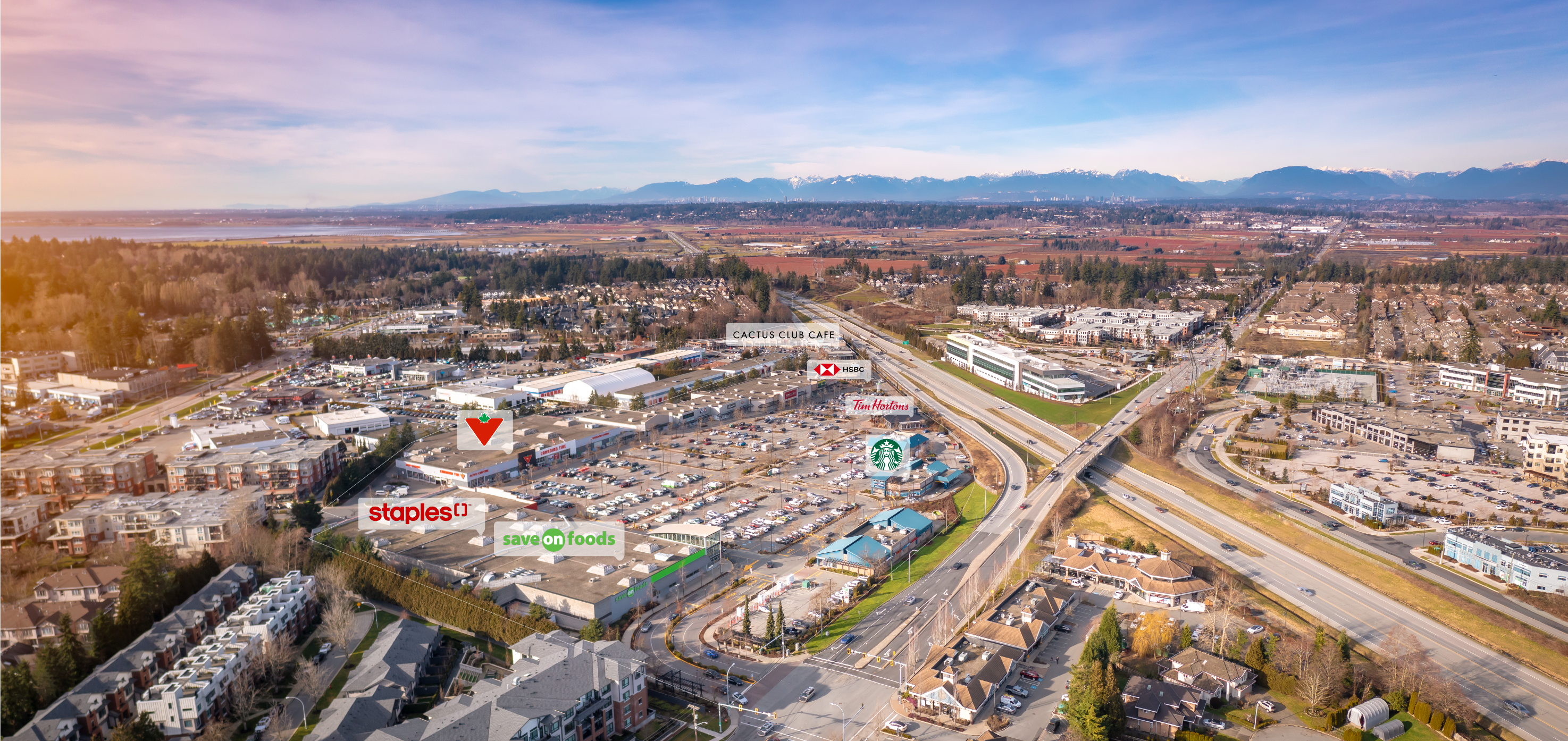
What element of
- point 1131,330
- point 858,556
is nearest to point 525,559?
point 858,556

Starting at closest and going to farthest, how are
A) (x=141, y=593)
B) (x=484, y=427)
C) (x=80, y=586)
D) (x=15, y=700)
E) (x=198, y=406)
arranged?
(x=15, y=700)
(x=141, y=593)
(x=80, y=586)
(x=484, y=427)
(x=198, y=406)

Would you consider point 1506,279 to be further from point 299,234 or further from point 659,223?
point 299,234

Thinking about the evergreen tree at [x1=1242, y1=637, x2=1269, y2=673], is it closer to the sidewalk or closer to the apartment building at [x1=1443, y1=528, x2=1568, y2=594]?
the apartment building at [x1=1443, y1=528, x2=1568, y2=594]

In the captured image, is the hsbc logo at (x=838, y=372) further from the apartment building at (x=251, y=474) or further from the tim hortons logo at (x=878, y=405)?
the apartment building at (x=251, y=474)

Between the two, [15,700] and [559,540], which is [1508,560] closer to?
[559,540]

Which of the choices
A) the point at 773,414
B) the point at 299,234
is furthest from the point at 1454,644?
the point at 299,234

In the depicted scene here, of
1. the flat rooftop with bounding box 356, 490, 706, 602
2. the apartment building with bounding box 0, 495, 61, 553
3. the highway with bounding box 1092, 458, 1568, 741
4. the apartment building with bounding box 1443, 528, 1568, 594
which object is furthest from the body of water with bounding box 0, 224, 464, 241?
the apartment building with bounding box 1443, 528, 1568, 594
